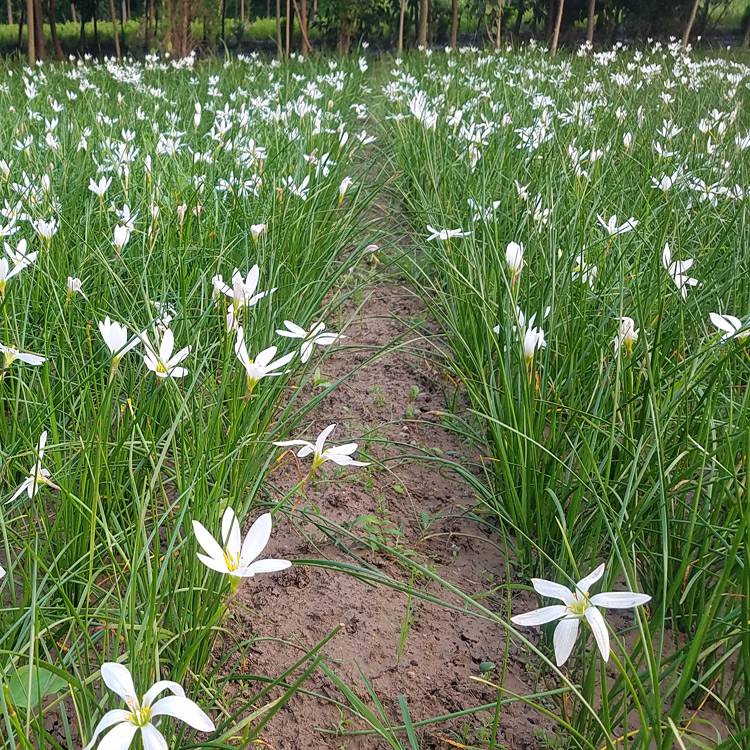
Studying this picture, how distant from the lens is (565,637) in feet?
3.07

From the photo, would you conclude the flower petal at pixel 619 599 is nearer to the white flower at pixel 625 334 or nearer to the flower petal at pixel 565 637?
the flower petal at pixel 565 637

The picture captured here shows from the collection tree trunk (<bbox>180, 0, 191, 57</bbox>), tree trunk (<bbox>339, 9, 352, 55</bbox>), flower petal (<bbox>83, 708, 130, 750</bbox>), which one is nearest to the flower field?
flower petal (<bbox>83, 708, 130, 750</bbox>)

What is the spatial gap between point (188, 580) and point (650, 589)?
97 cm

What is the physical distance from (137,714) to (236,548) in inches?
9.5

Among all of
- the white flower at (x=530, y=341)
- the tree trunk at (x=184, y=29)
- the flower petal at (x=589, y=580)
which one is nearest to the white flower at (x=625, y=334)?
the white flower at (x=530, y=341)

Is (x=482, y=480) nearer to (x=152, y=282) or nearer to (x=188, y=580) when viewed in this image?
(x=188, y=580)

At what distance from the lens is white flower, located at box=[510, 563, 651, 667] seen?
88 cm

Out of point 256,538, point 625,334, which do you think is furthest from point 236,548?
point 625,334

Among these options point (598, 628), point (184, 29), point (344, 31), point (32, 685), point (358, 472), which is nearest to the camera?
point (598, 628)

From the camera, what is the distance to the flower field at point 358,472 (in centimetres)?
118

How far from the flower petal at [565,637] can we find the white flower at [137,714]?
0.43 metres

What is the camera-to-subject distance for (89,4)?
2377cm

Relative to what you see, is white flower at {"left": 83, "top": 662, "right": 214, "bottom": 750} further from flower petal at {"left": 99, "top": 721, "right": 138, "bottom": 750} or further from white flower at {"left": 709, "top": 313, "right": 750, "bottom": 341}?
white flower at {"left": 709, "top": 313, "right": 750, "bottom": 341}

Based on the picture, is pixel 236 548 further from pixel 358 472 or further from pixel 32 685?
pixel 358 472
